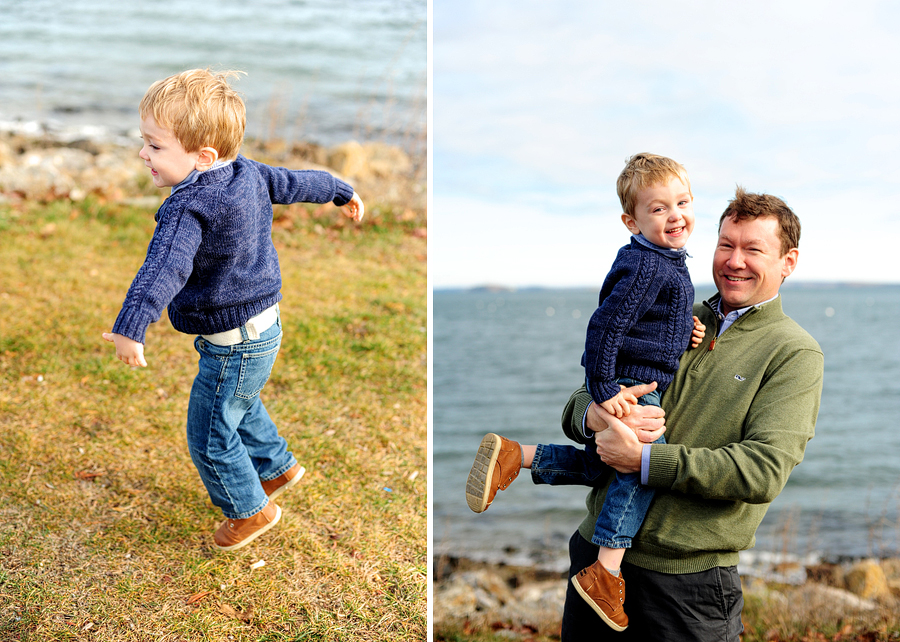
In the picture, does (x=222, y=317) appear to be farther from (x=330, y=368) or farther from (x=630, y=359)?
(x=330, y=368)

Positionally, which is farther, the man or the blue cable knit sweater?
the blue cable knit sweater

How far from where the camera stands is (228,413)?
280cm

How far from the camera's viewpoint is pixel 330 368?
4.87 metres

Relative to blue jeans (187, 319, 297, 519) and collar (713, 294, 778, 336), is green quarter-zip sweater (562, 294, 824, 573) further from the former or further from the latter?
blue jeans (187, 319, 297, 519)

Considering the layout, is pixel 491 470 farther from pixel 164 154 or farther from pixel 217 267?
pixel 164 154

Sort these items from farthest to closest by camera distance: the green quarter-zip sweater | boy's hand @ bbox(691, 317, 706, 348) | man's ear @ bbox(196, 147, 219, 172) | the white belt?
the white belt, man's ear @ bbox(196, 147, 219, 172), boy's hand @ bbox(691, 317, 706, 348), the green quarter-zip sweater

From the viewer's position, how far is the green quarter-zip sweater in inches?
76.9

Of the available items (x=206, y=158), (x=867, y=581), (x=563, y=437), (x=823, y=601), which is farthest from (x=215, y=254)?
(x=563, y=437)

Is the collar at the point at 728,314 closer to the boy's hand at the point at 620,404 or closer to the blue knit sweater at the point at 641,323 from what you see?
the blue knit sweater at the point at 641,323

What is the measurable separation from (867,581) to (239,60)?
44.3ft

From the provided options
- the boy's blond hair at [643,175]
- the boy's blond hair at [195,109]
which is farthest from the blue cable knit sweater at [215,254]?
the boy's blond hair at [643,175]

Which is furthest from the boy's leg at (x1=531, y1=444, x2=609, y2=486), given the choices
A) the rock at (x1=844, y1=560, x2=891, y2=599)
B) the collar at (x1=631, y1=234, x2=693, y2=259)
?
the rock at (x1=844, y1=560, x2=891, y2=599)

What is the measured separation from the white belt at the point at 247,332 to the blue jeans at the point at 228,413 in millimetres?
22

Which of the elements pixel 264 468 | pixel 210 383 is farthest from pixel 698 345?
pixel 264 468
